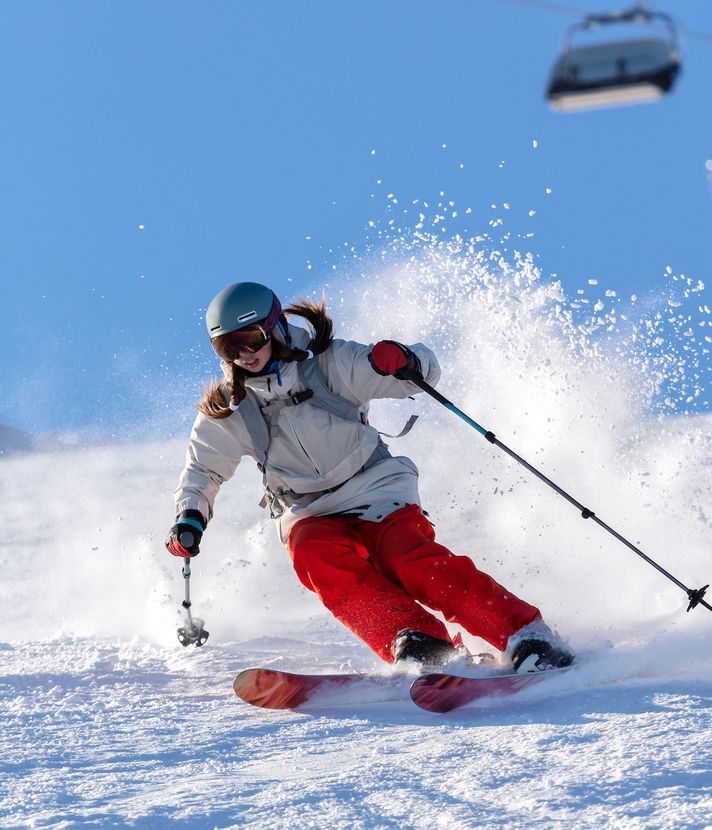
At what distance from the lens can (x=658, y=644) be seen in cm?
387

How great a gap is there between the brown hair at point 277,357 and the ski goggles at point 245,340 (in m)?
0.12

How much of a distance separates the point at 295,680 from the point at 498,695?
829 millimetres

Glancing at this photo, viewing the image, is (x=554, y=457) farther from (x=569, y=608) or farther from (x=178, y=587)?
(x=178, y=587)

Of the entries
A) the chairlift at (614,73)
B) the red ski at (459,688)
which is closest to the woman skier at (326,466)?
the red ski at (459,688)

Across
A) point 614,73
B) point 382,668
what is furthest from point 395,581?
point 614,73

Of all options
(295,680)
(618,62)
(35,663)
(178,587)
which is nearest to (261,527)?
(178,587)

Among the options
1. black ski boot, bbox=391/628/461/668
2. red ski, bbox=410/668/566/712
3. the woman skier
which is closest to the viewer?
red ski, bbox=410/668/566/712

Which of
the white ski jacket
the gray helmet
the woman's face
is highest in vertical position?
the gray helmet

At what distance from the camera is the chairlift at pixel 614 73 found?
2.52 metres

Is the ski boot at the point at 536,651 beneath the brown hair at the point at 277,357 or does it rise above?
beneath

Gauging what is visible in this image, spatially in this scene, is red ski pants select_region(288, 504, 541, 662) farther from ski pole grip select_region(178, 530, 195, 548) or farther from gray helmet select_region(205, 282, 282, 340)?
gray helmet select_region(205, 282, 282, 340)

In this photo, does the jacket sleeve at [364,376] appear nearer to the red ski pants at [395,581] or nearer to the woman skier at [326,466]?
the woman skier at [326,466]

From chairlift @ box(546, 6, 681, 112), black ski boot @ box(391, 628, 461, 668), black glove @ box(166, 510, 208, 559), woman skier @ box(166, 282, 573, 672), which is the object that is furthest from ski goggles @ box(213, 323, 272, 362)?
chairlift @ box(546, 6, 681, 112)

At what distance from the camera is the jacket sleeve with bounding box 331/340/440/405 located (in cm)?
447
